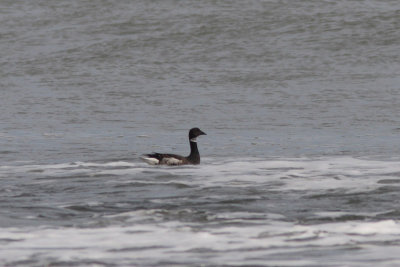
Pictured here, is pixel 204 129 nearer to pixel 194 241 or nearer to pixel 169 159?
pixel 169 159

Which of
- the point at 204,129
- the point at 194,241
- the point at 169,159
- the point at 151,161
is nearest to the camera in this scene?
the point at 194,241

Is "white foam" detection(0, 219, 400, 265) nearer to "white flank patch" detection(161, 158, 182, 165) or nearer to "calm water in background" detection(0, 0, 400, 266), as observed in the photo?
"calm water in background" detection(0, 0, 400, 266)

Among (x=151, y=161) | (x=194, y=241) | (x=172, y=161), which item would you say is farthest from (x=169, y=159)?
(x=194, y=241)

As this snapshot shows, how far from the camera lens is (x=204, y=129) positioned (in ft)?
86.5

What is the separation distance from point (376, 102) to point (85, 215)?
17466 mm

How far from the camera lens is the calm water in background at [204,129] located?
1273 cm

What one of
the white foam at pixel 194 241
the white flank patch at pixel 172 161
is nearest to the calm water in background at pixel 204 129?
the white foam at pixel 194 241

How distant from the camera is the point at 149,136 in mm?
25172

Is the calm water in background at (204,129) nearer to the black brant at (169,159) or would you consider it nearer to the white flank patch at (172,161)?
the black brant at (169,159)

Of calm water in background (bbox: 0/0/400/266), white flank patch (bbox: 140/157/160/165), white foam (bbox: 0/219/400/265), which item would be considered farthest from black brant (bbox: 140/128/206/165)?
white foam (bbox: 0/219/400/265)

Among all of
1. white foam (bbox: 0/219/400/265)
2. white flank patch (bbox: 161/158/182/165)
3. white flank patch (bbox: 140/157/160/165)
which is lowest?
white foam (bbox: 0/219/400/265)

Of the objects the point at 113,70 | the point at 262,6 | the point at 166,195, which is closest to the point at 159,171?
the point at 166,195

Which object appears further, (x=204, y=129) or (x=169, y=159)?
(x=204, y=129)

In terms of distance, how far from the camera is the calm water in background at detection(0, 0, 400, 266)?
1273cm
